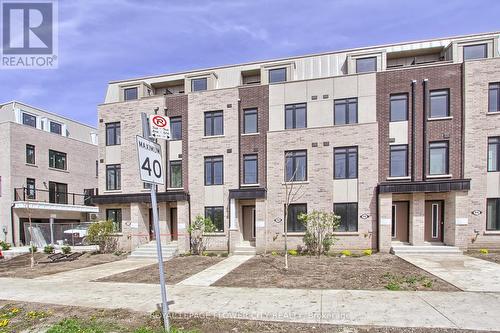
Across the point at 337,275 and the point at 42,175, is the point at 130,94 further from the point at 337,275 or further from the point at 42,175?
the point at 337,275

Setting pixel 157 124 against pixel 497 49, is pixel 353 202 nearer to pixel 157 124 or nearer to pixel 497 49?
pixel 497 49

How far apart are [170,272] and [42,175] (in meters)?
20.9

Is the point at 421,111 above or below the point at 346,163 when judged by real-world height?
above

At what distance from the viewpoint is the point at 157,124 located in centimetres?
592

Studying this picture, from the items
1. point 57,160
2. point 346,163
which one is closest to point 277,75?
point 346,163

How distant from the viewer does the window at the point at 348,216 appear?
1739 cm

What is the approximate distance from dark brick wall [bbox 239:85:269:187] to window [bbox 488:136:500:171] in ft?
38.5

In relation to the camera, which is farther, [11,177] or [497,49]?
[11,177]

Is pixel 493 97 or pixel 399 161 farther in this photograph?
pixel 399 161

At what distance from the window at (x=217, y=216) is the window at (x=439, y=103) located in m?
13.0

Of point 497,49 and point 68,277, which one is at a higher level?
point 497,49

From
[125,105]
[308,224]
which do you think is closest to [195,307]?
[308,224]

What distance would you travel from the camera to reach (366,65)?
19.1 metres

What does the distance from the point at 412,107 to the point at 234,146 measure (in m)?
10.2
